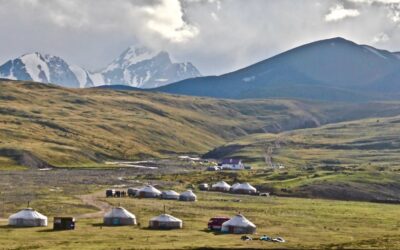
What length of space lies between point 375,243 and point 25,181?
120152 mm

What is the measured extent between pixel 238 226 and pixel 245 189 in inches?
2886

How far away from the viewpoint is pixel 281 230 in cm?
10181

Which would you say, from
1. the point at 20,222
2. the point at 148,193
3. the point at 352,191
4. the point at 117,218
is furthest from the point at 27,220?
the point at 352,191

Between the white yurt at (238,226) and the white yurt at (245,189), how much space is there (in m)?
71.6

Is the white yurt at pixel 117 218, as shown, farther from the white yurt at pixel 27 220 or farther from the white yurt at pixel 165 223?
the white yurt at pixel 27 220

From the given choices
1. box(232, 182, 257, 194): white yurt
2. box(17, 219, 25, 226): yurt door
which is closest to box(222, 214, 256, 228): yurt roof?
box(17, 219, 25, 226): yurt door

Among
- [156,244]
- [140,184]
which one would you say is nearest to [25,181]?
[140,184]

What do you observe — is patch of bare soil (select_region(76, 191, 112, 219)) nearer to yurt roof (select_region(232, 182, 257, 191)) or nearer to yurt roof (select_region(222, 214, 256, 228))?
yurt roof (select_region(222, 214, 256, 228))

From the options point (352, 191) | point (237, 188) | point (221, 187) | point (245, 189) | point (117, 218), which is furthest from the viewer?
point (221, 187)

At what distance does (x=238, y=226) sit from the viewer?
98438mm

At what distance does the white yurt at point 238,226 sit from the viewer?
9825cm

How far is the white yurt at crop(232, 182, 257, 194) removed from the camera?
561 feet

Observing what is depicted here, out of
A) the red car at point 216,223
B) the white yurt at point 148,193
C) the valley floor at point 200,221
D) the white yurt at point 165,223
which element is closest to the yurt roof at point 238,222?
the red car at point 216,223

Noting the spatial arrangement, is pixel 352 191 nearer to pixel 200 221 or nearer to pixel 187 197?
pixel 187 197
